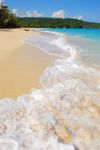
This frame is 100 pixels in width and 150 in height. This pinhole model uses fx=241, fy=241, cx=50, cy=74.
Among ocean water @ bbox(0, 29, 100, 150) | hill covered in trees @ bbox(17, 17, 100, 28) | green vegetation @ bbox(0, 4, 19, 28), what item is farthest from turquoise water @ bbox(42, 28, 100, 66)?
hill covered in trees @ bbox(17, 17, 100, 28)

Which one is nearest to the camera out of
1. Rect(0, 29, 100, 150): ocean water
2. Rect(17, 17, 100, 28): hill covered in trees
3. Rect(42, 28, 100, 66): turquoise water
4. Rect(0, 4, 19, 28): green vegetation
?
Rect(0, 29, 100, 150): ocean water

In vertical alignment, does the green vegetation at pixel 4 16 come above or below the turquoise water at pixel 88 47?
above

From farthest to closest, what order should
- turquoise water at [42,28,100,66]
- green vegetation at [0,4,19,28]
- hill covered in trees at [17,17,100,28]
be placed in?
hill covered in trees at [17,17,100,28], green vegetation at [0,4,19,28], turquoise water at [42,28,100,66]

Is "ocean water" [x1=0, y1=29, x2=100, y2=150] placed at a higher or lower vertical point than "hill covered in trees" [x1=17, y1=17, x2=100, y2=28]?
lower

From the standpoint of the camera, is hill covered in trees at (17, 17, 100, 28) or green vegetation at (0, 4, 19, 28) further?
hill covered in trees at (17, 17, 100, 28)

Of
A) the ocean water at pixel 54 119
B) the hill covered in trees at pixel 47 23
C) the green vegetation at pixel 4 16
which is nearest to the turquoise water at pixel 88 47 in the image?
the ocean water at pixel 54 119

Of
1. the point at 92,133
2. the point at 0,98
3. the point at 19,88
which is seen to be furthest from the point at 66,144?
the point at 19,88

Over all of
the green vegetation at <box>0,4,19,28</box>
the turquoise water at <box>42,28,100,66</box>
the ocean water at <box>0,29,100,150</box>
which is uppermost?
the green vegetation at <box>0,4,19,28</box>

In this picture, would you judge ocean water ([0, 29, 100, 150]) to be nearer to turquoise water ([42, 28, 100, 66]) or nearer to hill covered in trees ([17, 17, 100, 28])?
turquoise water ([42, 28, 100, 66])

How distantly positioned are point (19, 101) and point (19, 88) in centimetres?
109

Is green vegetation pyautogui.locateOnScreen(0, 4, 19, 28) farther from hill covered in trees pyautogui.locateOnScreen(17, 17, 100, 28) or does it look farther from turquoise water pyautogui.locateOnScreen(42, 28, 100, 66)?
hill covered in trees pyautogui.locateOnScreen(17, 17, 100, 28)

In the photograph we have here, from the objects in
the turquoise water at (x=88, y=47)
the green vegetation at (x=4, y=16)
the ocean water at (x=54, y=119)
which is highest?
the green vegetation at (x=4, y=16)

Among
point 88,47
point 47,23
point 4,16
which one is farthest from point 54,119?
point 47,23

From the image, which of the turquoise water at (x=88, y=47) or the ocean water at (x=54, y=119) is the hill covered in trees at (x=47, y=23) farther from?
the ocean water at (x=54, y=119)
